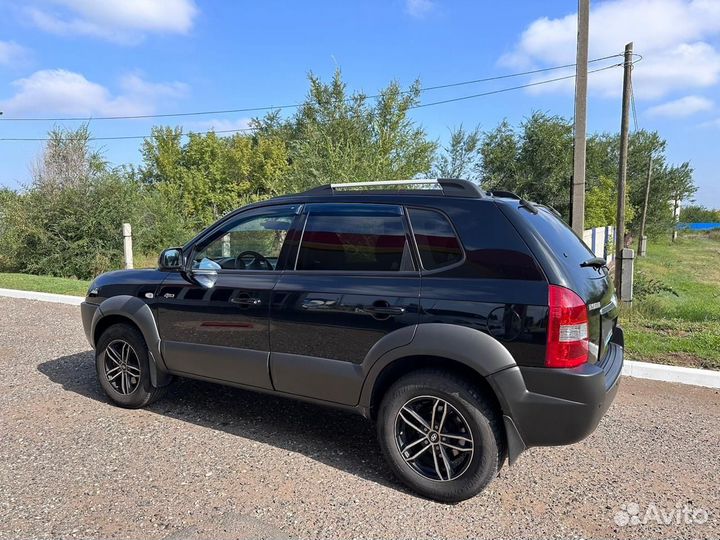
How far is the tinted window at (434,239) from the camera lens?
3.07 m

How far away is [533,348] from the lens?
275cm

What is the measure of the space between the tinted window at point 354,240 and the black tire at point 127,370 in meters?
1.79

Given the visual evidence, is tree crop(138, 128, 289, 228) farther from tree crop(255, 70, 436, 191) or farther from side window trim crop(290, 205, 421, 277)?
side window trim crop(290, 205, 421, 277)

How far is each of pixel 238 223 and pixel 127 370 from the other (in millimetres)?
1685

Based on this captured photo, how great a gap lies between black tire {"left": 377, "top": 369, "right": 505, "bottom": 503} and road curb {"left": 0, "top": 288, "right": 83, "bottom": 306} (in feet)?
28.5

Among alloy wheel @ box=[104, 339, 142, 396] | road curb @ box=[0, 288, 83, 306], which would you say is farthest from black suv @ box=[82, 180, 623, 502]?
road curb @ box=[0, 288, 83, 306]

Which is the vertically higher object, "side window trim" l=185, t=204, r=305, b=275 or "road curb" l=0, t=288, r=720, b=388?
"side window trim" l=185, t=204, r=305, b=275

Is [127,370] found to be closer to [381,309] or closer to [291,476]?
[291,476]

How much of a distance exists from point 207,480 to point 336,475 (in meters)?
0.83

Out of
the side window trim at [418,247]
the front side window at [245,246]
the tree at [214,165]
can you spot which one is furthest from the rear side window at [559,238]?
the tree at [214,165]

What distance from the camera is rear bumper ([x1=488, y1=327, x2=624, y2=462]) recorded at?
2.72 metres

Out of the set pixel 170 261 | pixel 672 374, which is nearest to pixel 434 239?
pixel 170 261

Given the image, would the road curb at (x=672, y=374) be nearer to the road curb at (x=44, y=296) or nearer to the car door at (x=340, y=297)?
the car door at (x=340, y=297)

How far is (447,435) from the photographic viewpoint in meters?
3.01
